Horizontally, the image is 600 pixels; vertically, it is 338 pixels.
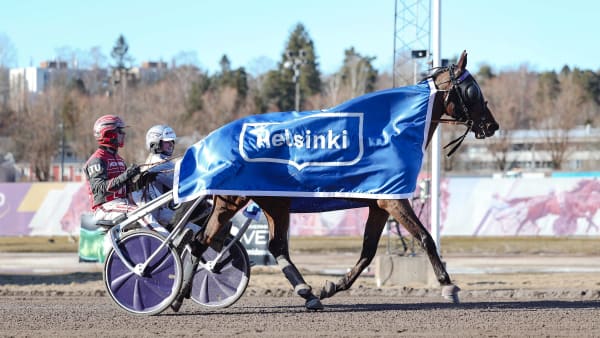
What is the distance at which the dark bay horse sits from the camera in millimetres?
8906

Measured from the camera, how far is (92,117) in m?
60.2

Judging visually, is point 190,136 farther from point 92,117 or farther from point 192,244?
point 192,244

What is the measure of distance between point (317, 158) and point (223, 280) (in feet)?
5.48

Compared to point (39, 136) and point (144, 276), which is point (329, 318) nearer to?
point (144, 276)

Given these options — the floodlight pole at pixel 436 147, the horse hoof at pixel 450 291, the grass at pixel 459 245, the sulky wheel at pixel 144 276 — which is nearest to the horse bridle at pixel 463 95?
the horse hoof at pixel 450 291

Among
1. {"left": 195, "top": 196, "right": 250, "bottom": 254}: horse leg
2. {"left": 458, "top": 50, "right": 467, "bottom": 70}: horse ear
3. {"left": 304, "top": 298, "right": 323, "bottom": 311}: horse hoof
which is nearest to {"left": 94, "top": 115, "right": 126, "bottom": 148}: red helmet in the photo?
{"left": 195, "top": 196, "right": 250, "bottom": 254}: horse leg

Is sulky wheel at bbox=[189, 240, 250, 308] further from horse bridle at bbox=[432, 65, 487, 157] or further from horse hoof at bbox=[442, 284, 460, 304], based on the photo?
horse bridle at bbox=[432, 65, 487, 157]

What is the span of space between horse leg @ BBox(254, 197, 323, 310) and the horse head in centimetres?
184

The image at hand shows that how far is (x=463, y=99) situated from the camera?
29.9ft

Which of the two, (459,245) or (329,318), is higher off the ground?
(329,318)

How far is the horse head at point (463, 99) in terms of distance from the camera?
9086 millimetres

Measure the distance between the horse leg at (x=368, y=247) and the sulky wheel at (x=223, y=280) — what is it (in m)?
0.82

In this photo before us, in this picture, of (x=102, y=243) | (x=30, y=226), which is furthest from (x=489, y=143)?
(x=102, y=243)

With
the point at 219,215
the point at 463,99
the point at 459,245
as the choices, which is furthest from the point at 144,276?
the point at 459,245
